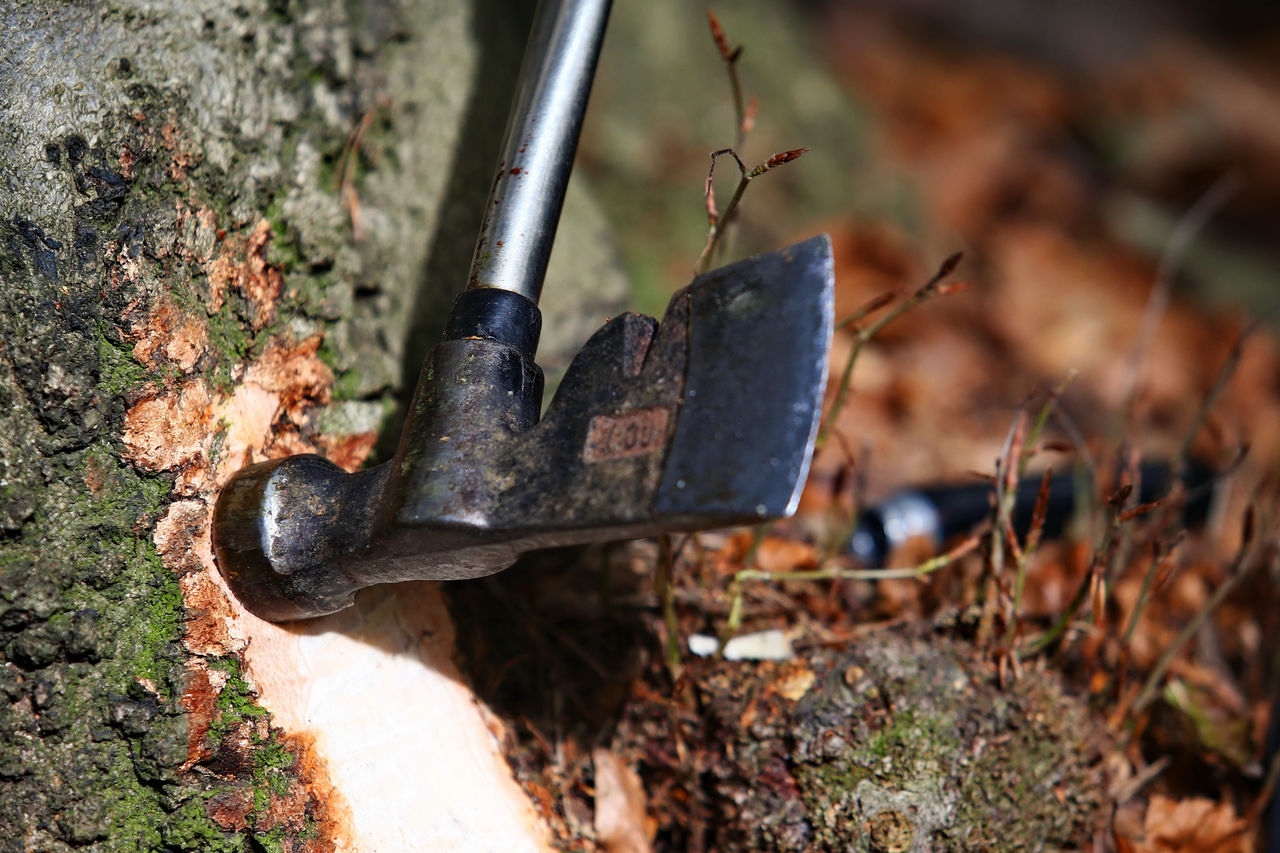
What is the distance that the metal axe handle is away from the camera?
1385mm

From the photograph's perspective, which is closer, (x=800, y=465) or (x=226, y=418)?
(x=800, y=465)

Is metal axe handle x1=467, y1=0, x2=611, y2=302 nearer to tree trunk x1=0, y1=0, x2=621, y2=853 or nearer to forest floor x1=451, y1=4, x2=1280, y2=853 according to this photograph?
tree trunk x1=0, y1=0, x2=621, y2=853

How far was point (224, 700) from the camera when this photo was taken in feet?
4.11

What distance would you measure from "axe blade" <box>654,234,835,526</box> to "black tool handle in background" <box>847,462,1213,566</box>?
A: 115cm

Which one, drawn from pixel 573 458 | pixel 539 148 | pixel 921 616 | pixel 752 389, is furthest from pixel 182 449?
pixel 921 616

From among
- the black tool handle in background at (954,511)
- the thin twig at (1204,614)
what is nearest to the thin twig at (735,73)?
the black tool handle in background at (954,511)

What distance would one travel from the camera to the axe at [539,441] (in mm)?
1066

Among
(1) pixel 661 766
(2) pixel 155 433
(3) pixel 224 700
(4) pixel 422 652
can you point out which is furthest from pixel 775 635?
(2) pixel 155 433

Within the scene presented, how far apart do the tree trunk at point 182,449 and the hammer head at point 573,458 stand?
0.12 m

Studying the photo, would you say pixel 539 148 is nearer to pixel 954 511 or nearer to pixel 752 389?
pixel 752 389

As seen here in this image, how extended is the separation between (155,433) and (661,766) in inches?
37.9

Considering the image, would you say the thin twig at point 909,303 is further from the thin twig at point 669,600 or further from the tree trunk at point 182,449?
the tree trunk at point 182,449

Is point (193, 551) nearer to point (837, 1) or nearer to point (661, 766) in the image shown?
point (661, 766)

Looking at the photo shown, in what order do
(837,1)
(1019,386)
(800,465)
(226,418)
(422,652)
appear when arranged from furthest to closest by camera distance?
(837,1)
(1019,386)
(422,652)
(226,418)
(800,465)
